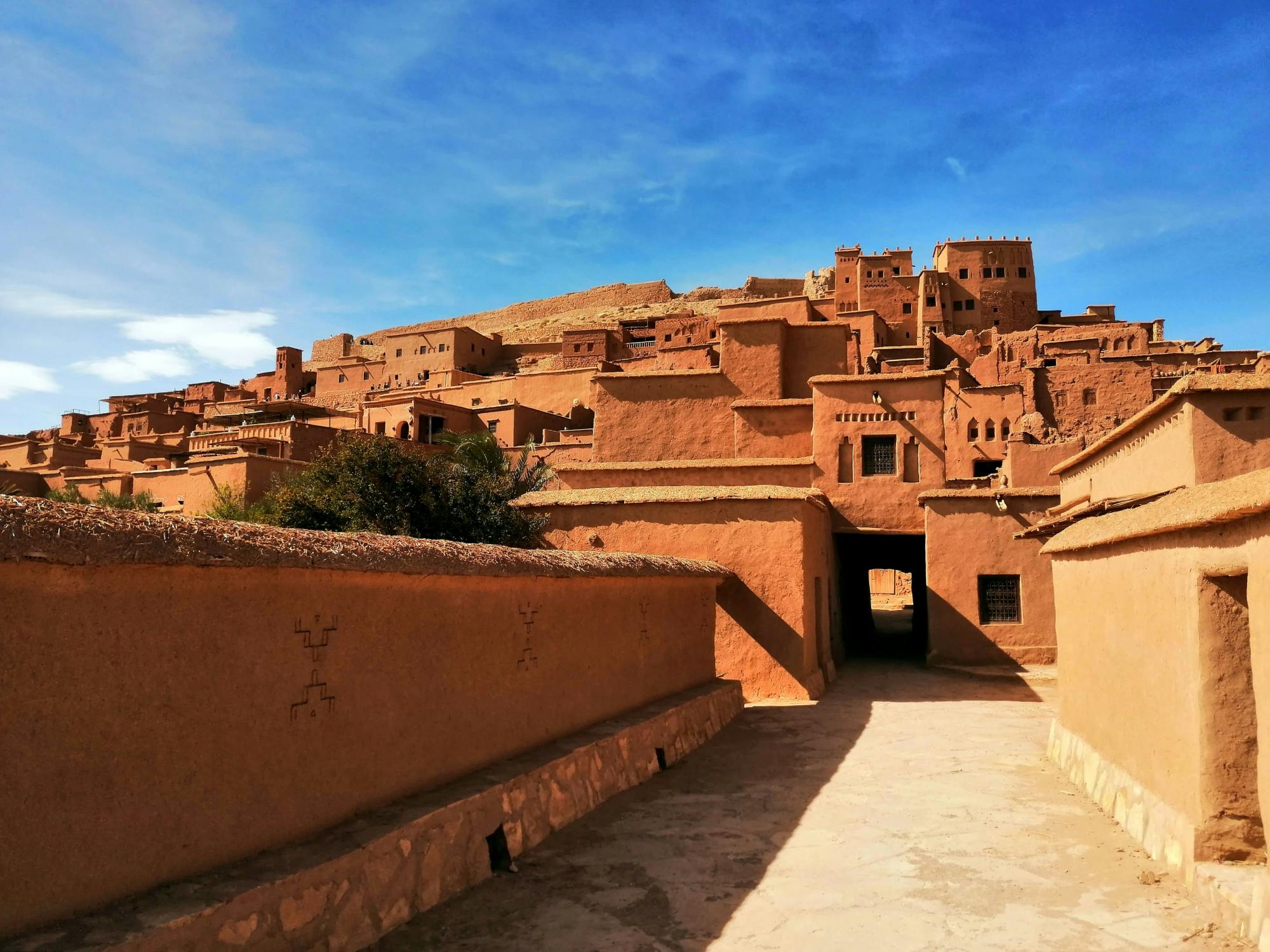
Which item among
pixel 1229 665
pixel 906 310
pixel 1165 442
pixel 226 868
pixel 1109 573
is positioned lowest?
pixel 226 868

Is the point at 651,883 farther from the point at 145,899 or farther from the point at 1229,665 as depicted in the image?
the point at 1229,665

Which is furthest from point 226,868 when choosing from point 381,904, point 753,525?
point 753,525

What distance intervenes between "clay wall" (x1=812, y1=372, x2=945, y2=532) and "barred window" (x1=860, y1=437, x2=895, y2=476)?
0.05m

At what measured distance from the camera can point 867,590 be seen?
26.1m

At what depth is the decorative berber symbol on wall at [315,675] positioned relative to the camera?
532 cm

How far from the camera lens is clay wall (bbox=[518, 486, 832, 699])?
14922 millimetres

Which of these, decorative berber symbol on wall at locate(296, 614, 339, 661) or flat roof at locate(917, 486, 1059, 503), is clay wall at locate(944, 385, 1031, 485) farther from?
decorative berber symbol on wall at locate(296, 614, 339, 661)

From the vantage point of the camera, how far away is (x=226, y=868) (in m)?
4.53

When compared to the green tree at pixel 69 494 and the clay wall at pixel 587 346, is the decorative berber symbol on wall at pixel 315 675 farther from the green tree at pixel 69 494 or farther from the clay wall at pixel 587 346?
the clay wall at pixel 587 346

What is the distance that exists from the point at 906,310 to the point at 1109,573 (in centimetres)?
4353

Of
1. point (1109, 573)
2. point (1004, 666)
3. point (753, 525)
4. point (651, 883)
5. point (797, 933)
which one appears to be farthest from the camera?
point (1004, 666)

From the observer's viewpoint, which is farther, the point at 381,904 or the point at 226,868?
the point at 381,904

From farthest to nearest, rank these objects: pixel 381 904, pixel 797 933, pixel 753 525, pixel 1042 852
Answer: pixel 753 525 < pixel 1042 852 < pixel 797 933 < pixel 381 904

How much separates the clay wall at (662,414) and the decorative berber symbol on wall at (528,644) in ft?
45.3
